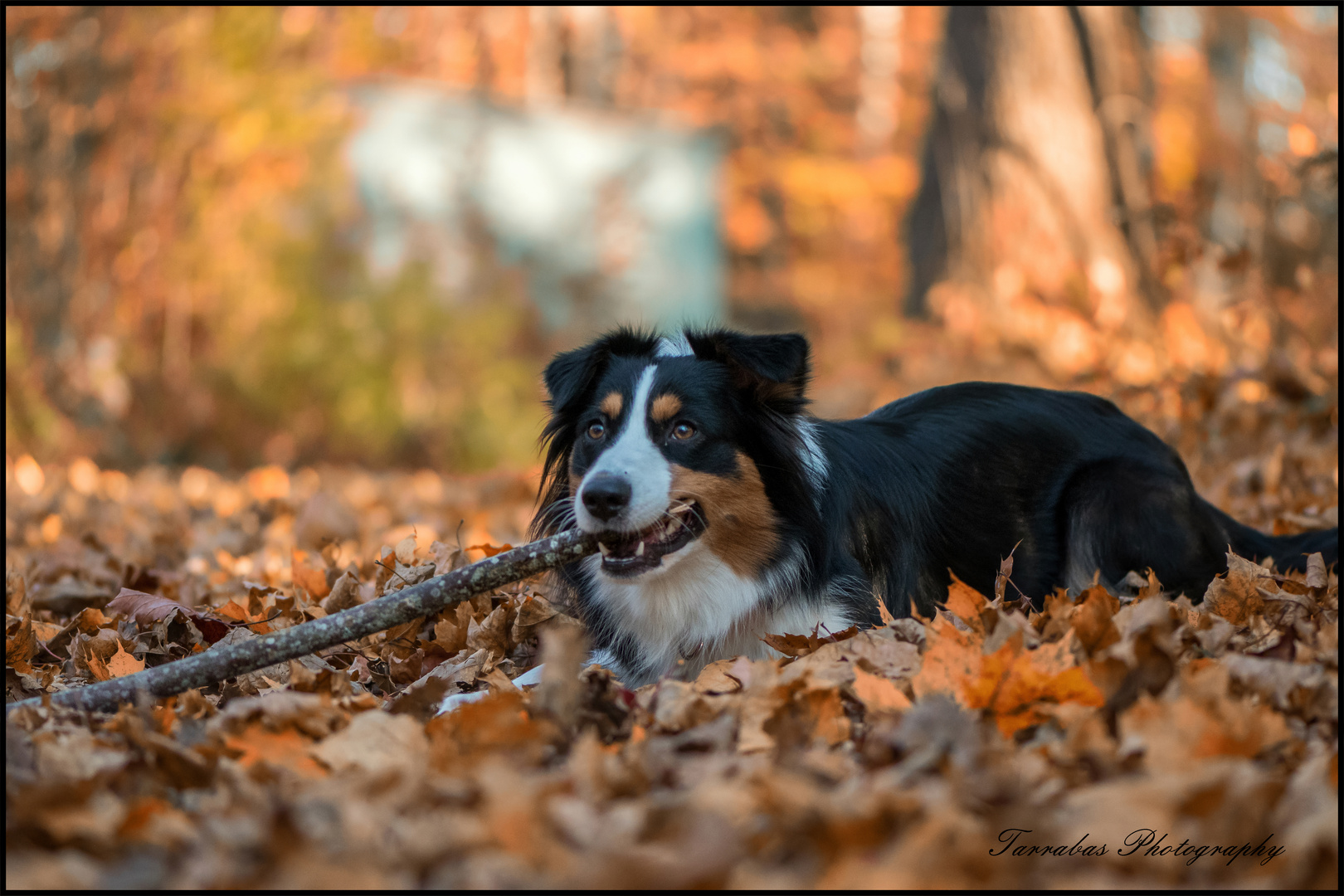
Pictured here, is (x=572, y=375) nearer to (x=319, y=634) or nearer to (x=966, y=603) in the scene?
(x=319, y=634)

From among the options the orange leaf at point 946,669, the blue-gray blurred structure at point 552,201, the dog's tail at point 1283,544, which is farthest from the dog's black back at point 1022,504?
the blue-gray blurred structure at point 552,201

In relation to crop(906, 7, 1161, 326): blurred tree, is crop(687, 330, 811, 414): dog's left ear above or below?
below

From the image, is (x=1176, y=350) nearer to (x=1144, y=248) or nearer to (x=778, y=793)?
(x=1144, y=248)

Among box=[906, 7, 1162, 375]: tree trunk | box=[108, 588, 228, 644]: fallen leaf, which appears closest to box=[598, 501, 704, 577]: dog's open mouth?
box=[108, 588, 228, 644]: fallen leaf

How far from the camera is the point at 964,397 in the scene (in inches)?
169

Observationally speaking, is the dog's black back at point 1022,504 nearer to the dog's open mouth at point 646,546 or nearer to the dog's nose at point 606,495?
the dog's open mouth at point 646,546

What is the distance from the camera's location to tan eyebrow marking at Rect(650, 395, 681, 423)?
3.56 metres

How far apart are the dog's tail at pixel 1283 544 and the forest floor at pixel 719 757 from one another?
0.62 meters

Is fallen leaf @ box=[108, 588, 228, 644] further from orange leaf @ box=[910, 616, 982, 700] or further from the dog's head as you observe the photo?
orange leaf @ box=[910, 616, 982, 700]

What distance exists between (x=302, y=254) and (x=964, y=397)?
874cm

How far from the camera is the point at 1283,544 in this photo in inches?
163

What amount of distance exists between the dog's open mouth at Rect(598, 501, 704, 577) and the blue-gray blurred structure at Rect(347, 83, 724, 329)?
1078 cm

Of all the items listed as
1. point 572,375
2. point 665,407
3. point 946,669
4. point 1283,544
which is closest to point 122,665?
→ point 572,375

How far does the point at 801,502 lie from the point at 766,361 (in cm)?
46
